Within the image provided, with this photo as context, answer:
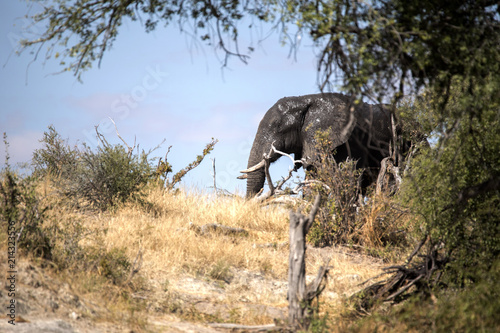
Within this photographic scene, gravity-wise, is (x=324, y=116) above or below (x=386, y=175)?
above

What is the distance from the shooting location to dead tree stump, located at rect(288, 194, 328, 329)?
245 inches

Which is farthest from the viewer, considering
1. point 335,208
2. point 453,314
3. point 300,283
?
point 335,208

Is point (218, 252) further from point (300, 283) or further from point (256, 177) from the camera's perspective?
point (256, 177)

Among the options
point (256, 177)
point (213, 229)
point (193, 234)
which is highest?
point (256, 177)

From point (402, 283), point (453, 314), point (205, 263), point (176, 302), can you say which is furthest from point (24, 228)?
point (453, 314)

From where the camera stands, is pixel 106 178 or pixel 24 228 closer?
pixel 24 228

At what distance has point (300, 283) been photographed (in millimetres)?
6266

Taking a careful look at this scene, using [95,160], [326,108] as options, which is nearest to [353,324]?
[95,160]

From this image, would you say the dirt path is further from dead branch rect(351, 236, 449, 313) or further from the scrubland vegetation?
dead branch rect(351, 236, 449, 313)

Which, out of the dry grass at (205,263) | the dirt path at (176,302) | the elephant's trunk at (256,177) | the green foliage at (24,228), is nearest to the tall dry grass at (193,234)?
the dry grass at (205,263)

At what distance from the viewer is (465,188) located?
6.81m

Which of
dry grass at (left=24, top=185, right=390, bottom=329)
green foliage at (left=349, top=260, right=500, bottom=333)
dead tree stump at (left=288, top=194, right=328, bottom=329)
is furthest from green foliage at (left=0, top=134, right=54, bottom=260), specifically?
green foliage at (left=349, top=260, right=500, bottom=333)

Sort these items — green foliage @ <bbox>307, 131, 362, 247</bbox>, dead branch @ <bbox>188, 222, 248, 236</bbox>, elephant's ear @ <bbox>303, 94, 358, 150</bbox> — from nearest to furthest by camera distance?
1. dead branch @ <bbox>188, 222, 248, 236</bbox>
2. green foliage @ <bbox>307, 131, 362, 247</bbox>
3. elephant's ear @ <bbox>303, 94, 358, 150</bbox>

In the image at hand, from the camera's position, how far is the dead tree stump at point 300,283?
622 centimetres
